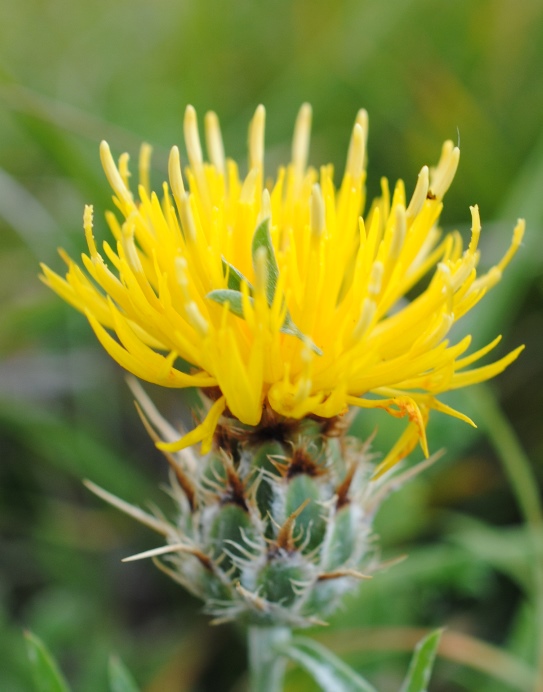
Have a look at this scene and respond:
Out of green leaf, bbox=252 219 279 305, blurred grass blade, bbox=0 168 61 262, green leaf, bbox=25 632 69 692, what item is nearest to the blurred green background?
blurred grass blade, bbox=0 168 61 262

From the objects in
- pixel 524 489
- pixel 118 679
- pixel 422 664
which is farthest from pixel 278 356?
pixel 524 489

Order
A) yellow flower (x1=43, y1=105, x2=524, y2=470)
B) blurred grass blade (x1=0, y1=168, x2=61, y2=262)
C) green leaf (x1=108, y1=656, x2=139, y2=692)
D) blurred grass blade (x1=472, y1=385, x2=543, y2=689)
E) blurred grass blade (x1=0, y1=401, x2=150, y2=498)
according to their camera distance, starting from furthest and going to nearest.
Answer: blurred grass blade (x1=0, y1=168, x2=61, y2=262) → blurred grass blade (x1=0, y1=401, x2=150, y2=498) → blurred grass blade (x1=472, y1=385, x2=543, y2=689) → green leaf (x1=108, y1=656, x2=139, y2=692) → yellow flower (x1=43, y1=105, x2=524, y2=470)

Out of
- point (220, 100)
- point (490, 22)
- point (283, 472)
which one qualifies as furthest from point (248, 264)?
point (490, 22)

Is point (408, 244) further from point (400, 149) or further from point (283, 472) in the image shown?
point (400, 149)

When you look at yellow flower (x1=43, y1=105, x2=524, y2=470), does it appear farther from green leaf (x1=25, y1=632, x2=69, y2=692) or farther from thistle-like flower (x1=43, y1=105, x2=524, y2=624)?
green leaf (x1=25, y1=632, x2=69, y2=692)

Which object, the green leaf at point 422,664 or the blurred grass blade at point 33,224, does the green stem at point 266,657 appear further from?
the blurred grass blade at point 33,224
